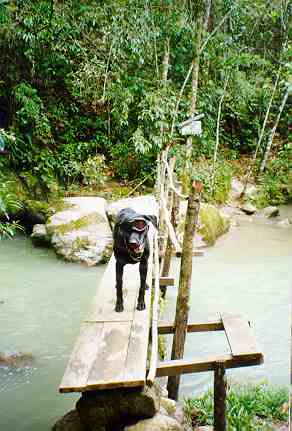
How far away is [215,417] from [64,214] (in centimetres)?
531

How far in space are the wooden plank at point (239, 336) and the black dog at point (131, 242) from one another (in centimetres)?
68

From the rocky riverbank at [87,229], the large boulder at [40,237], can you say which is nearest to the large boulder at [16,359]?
the rocky riverbank at [87,229]

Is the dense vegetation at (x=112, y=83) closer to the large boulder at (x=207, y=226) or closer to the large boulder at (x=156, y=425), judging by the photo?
the large boulder at (x=207, y=226)

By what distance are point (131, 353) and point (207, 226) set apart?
19.3ft

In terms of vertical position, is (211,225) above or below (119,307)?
below

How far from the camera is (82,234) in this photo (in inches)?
275

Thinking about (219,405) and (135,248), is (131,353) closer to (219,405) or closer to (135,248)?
(135,248)

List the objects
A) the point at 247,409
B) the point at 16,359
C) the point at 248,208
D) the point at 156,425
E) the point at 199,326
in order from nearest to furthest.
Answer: the point at 156,425
the point at 247,409
the point at 199,326
the point at 16,359
the point at 248,208

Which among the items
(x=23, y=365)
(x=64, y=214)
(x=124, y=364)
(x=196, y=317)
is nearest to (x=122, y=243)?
(x=124, y=364)

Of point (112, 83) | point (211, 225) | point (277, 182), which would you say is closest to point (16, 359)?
point (211, 225)

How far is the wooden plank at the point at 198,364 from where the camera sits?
8.01ft

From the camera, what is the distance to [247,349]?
2.61 metres

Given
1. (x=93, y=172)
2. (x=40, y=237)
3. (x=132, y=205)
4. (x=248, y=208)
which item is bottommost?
(x=248, y=208)

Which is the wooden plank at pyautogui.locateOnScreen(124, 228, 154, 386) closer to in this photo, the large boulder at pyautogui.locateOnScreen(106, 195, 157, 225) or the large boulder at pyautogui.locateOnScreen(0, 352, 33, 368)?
the large boulder at pyautogui.locateOnScreen(0, 352, 33, 368)
